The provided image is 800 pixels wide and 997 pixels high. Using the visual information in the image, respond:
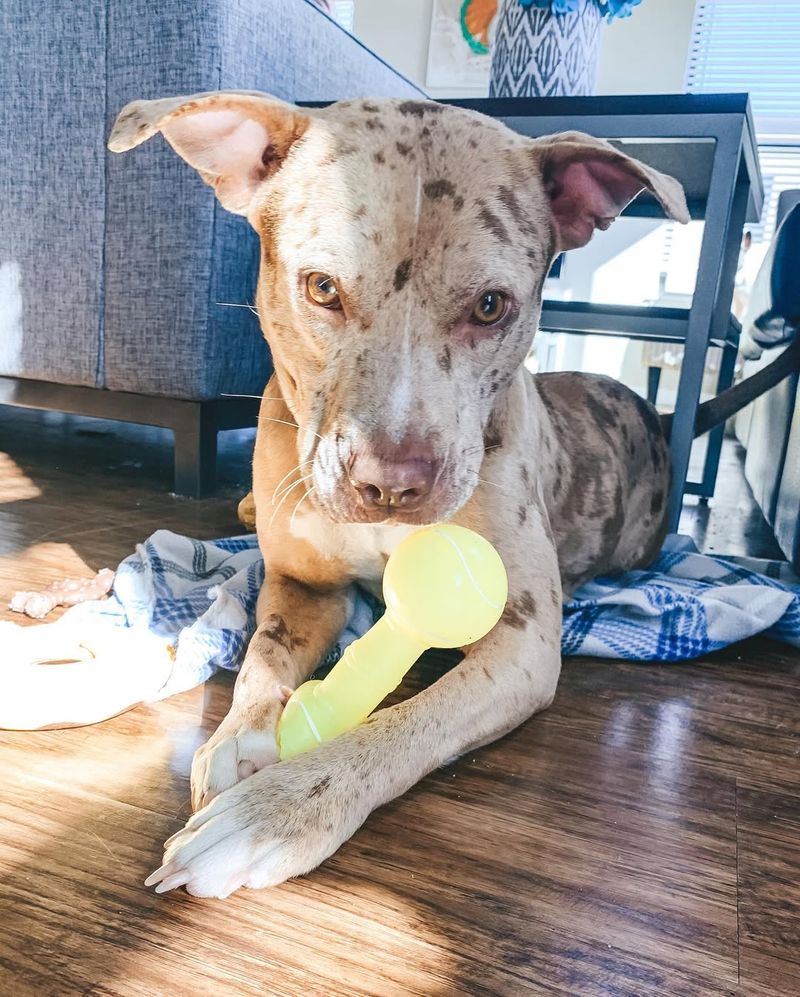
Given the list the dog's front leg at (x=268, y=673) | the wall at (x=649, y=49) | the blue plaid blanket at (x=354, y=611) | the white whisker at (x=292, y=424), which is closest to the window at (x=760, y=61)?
the wall at (x=649, y=49)

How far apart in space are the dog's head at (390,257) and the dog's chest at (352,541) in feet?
0.75

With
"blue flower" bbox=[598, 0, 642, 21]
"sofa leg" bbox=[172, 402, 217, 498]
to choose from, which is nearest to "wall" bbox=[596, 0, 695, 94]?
"blue flower" bbox=[598, 0, 642, 21]

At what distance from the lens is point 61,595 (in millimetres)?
1788

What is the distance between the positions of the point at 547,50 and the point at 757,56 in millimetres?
5408

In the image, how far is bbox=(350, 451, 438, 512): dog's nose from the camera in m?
1.17

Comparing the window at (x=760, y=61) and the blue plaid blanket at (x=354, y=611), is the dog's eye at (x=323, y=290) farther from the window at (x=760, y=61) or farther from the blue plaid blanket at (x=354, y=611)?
the window at (x=760, y=61)

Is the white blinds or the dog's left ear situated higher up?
the white blinds

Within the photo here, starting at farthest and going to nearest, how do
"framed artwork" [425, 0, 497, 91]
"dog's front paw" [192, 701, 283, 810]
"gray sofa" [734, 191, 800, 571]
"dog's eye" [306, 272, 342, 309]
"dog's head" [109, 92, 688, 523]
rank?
1. "framed artwork" [425, 0, 497, 91]
2. "gray sofa" [734, 191, 800, 571]
3. "dog's eye" [306, 272, 342, 309]
4. "dog's head" [109, 92, 688, 523]
5. "dog's front paw" [192, 701, 283, 810]

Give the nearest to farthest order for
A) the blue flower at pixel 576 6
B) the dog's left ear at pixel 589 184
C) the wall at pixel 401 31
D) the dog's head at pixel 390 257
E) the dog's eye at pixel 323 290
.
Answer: the dog's head at pixel 390 257 < the dog's eye at pixel 323 290 < the dog's left ear at pixel 589 184 < the blue flower at pixel 576 6 < the wall at pixel 401 31

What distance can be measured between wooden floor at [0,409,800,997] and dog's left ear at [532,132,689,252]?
2.88 feet

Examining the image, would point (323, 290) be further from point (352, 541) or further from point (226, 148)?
point (352, 541)

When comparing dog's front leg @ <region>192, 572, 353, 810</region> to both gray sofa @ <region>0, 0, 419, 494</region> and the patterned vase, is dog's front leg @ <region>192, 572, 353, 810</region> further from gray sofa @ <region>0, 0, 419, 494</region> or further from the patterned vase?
the patterned vase

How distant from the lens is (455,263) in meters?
1.31

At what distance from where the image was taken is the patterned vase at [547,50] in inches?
107
